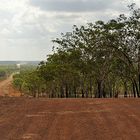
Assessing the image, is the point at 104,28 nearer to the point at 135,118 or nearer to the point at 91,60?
the point at 91,60

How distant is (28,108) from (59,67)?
3478 centimetres

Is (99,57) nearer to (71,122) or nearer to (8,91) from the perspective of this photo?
(71,122)

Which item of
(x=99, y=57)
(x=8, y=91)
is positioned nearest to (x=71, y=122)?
(x=99, y=57)

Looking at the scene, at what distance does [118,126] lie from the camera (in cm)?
1380

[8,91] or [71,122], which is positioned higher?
[8,91]

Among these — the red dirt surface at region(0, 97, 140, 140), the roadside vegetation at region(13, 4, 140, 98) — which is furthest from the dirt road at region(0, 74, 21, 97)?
the red dirt surface at region(0, 97, 140, 140)

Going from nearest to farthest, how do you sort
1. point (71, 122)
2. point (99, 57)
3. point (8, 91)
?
1. point (71, 122)
2. point (99, 57)
3. point (8, 91)

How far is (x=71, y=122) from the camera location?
15.0 meters

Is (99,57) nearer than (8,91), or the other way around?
(99,57)

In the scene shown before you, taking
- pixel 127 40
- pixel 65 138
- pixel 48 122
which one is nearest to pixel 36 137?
pixel 65 138

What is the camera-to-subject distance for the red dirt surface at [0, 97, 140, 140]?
12.5 metres

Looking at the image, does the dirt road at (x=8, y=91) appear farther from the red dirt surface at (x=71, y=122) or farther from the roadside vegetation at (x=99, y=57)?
the red dirt surface at (x=71, y=122)

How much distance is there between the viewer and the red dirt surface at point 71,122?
12484mm

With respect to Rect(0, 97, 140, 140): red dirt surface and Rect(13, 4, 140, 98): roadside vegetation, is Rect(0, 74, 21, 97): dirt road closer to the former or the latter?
Rect(13, 4, 140, 98): roadside vegetation
